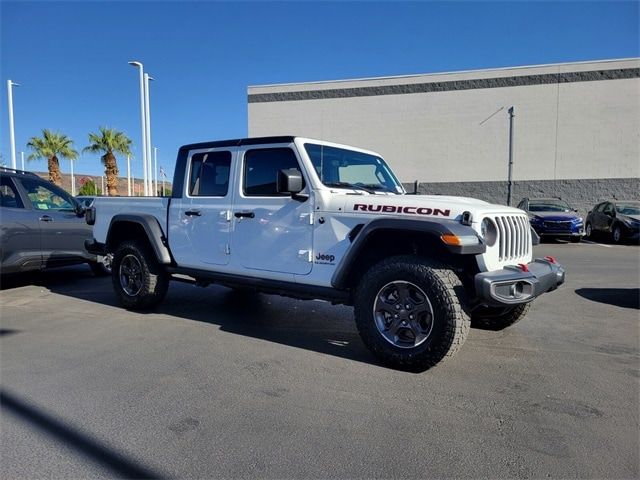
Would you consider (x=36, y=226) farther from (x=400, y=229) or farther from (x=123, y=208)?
(x=400, y=229)

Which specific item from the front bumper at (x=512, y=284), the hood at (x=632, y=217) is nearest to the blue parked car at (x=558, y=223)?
the hood at (x=632, y=217)

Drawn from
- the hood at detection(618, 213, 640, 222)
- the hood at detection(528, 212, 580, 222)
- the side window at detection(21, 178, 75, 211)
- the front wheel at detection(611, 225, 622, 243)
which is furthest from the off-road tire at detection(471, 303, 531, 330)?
the front wheel at detection(611, 225, 622, 243)

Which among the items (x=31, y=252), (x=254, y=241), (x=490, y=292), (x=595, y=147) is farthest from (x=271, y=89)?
(x=490, y=292)

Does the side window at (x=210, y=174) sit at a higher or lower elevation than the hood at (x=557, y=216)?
higher

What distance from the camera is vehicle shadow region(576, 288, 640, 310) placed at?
6422 mm

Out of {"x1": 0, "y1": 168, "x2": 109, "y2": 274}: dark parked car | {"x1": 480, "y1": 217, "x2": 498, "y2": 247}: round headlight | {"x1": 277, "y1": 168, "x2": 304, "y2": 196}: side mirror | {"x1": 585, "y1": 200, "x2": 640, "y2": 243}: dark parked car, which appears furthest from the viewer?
{"x1": 585, "y1": 200, "x2": 640, "y2": 243}: dark parked car

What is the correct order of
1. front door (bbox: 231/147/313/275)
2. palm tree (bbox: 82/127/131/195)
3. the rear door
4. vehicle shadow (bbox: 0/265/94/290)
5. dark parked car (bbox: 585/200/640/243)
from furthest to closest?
palm tree (bbox: 82/127/131/195) < dark parked car (bbox: 585/200/640/243) < vehicle shadow (bbox: 0/265/94/290) < the rear door < front door (bbox: 231/147/313/275)

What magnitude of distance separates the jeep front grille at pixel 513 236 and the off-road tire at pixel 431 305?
515 millimetres

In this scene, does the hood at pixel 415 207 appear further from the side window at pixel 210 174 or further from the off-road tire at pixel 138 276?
the off-road tire at pixel 138 276

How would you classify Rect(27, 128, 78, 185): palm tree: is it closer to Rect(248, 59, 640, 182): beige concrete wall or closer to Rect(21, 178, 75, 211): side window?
Rect(248, 59, 640, 182): beige concrete wall

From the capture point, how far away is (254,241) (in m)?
4.76

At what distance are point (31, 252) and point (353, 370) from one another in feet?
18.8

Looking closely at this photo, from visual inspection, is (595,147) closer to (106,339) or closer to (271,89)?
(271,89)

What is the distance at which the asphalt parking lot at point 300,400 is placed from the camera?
2602 millimetres
